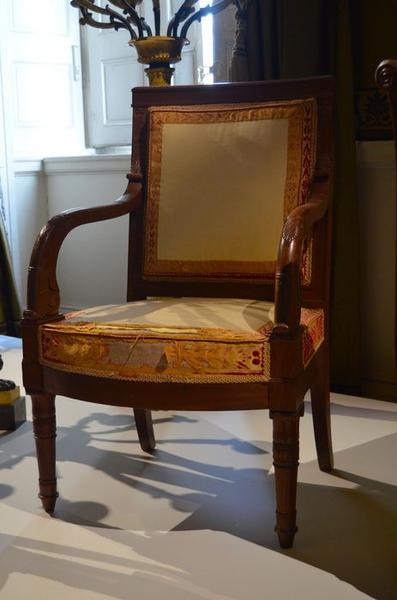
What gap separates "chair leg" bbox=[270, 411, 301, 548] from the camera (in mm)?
1354

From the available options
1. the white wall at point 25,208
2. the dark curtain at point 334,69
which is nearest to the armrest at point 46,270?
the dark curtain at point 334,69

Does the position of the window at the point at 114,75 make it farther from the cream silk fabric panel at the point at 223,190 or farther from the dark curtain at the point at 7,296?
the cream silk fabric panel at the point at 223,190

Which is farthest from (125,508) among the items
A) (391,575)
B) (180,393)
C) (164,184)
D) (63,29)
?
(63,29)

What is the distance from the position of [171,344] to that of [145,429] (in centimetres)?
62

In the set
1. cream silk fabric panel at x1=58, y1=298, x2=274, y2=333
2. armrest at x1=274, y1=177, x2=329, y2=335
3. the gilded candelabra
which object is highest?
the gilded candelabra

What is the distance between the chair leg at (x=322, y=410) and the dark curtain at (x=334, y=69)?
0.69 m

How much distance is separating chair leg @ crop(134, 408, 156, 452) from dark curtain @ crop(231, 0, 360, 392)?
771 mm

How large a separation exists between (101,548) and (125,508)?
0.17 metres

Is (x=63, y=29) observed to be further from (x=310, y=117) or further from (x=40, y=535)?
(x=40, y=535)

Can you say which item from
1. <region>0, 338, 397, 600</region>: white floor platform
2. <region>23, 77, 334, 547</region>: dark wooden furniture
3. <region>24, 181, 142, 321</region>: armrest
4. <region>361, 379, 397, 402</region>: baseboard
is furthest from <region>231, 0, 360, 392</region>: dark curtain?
<region>24, 181, 142, 321</region>: armrest

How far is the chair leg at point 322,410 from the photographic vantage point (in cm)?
165

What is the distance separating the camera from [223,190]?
1.72m

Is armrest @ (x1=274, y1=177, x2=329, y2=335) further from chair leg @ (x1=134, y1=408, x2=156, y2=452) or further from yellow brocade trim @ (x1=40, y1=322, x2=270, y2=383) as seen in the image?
chair leg @ (x1=134, y1=408, x2=156, y2=452)

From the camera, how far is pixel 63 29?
3412 mm
